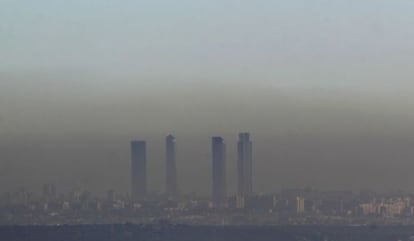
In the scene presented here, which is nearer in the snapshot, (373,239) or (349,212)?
(373,239)

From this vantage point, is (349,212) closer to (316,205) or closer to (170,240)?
(316,205)

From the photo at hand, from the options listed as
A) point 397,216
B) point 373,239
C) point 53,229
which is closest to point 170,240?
point 53,229

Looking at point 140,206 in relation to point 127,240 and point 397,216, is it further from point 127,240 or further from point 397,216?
point 397,216

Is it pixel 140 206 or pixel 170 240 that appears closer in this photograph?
pixel 170 240

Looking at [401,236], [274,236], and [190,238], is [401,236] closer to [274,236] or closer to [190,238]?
[274,236]

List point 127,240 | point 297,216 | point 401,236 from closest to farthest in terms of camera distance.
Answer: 1. point 127,240
2. point 401,236
3. point 297,216

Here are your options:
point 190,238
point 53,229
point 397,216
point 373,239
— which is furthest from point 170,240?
point 397,216

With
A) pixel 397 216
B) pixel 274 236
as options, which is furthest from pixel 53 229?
pixel 397 216

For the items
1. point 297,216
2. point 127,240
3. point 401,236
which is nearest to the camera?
point 127,240
